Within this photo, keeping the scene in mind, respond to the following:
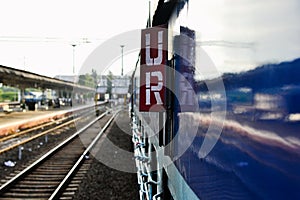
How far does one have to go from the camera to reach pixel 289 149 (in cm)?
87

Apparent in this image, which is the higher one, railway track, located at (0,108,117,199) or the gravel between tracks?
railway track, located at (0,108,117,199)

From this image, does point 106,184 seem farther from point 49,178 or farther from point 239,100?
point 239,100

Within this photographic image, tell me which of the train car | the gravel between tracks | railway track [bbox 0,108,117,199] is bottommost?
the gravel between tracks

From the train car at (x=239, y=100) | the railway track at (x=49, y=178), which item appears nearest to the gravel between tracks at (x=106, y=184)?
the railway track at (x=49, y=178)

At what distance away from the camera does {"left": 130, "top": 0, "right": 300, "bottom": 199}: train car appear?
893 mm

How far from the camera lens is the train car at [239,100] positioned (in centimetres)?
89

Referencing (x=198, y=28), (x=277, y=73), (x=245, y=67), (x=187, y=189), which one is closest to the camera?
(x=277, y=73)

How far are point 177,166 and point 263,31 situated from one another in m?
1.78

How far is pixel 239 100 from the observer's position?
126cm

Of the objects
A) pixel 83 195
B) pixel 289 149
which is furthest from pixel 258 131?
pixel 83 195

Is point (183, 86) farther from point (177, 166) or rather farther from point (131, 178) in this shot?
point (131, 178)

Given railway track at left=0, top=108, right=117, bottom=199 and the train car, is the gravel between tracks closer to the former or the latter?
railway track at left=0, top=108, right=117, bottom=199

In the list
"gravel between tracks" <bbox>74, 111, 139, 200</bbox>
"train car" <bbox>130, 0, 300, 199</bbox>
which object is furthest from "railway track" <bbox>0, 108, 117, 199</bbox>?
"train car" <bbox>130, 0, 300, 199</bbox>

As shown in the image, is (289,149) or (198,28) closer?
(289,149)
